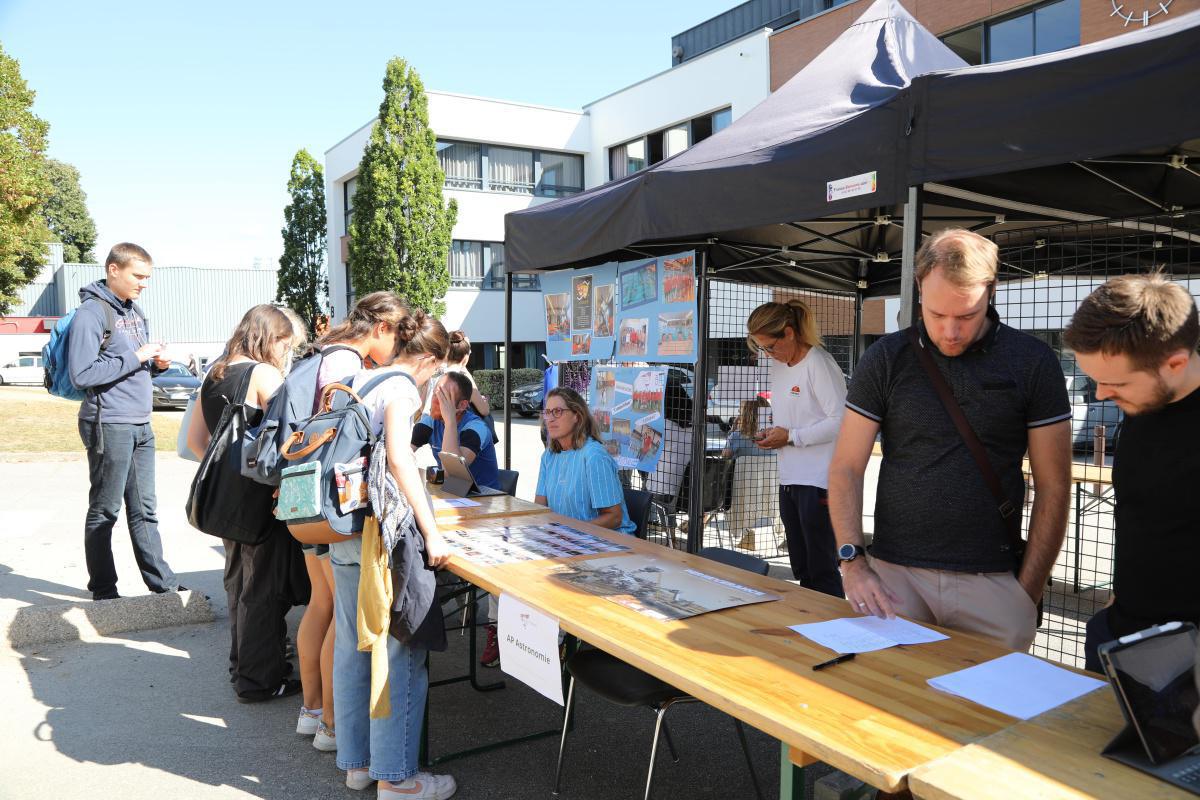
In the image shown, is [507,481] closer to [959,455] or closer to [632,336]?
[632,336]

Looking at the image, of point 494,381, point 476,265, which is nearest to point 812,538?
Answer: point 494,381

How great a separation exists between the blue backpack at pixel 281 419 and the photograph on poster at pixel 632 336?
1.88 meters

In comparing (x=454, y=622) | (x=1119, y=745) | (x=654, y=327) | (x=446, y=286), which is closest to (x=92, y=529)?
(x=454, y=622)

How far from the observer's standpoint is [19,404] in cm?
2056

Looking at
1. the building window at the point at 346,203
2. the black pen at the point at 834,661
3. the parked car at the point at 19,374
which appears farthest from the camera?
the parked car at the point at 19,374

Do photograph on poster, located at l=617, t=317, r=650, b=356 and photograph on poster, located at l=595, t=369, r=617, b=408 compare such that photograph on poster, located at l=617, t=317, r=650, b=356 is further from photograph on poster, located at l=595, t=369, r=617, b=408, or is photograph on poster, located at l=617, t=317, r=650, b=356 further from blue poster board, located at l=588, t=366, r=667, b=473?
photograph on poster, located at l=595, t=369, r=617, b=408

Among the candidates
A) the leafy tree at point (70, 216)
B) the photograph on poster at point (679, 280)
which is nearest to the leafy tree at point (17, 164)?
the photograph on poster at point (679, 280)

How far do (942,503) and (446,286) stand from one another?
20.4 meters

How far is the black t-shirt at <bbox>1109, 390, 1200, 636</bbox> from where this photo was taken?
1.71 metres

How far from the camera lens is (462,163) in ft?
75.0

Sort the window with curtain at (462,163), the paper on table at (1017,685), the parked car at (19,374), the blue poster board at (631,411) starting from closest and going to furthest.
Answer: the paper on table at (1017,685)
the blue poster board at (631,411)
the window with curtain at (462,163)
the parked car at (19,374)

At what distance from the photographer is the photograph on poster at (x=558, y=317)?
540 centimetres

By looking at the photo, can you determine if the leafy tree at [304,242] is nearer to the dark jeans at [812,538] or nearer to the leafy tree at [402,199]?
the leafy tree at [402,199]

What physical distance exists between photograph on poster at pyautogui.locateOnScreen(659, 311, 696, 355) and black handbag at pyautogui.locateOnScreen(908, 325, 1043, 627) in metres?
2.17
